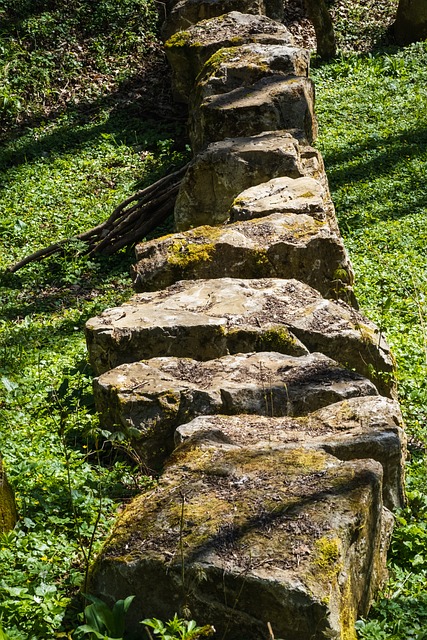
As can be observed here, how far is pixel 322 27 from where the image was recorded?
628 inches

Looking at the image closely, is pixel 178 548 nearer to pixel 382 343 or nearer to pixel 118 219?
pixel 382 343

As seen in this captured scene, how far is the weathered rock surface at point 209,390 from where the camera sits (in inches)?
228

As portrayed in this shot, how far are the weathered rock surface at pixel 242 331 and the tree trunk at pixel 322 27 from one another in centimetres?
1016

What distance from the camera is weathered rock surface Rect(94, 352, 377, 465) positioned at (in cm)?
578

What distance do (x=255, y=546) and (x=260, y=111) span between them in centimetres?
740

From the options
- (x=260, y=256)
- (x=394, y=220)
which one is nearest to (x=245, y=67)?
(x=394, y=220)

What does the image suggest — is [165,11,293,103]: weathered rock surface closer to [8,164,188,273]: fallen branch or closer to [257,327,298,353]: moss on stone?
[8,164,188,273]: fallen branch

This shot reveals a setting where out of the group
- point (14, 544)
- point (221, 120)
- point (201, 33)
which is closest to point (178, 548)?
point (14, 544)

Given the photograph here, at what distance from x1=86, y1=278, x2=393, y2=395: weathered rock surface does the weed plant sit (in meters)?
0.46

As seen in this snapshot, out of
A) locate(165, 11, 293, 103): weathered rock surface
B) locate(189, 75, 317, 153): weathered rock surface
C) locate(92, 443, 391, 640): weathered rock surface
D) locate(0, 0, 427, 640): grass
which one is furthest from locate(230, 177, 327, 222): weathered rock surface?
locate(165, 11, 293, 103): weathered rock surface

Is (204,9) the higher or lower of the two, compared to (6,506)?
higher

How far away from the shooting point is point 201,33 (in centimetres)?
1342

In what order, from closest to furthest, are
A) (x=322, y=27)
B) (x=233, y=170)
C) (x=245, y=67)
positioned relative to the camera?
(x=233, y=170) < (x=245, y=67) < (x=322, y=27)

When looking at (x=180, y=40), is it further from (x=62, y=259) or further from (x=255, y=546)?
(x=255, y=546)
